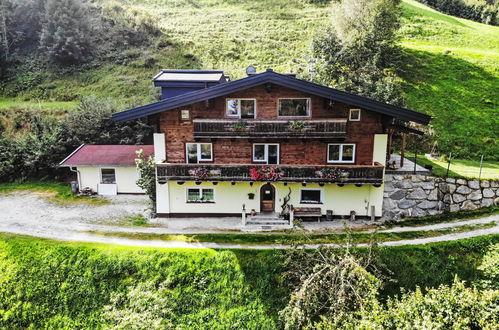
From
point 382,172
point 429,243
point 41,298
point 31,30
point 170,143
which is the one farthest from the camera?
point 31,30

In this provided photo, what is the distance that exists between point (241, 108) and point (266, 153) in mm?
3354

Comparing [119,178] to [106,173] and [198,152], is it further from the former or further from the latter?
[198,152]

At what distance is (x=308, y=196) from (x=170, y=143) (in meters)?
9.90

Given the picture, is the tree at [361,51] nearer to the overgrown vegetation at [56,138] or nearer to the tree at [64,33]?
the overgrown vegetation at [56,138]

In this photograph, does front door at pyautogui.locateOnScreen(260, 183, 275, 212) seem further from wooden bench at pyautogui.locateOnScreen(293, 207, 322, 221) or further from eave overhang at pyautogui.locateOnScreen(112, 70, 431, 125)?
eave overhang at pyautogui.locateOnScreen(112, 70, 431, 125)

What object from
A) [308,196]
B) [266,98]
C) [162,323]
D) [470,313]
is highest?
[266,98]

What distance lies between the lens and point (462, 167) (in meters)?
25.7

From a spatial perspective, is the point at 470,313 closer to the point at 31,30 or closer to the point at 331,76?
the point at 331,76

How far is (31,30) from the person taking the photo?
167 ft

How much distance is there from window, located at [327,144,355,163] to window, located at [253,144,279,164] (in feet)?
11.3

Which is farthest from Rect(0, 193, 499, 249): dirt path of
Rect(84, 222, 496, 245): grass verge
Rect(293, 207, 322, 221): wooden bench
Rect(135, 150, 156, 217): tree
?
Rect(135, 150, 156, 217): tree

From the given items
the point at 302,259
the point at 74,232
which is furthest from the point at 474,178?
the point at 74,232

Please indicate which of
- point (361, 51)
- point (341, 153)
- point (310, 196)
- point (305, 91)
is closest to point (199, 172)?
point (310, 196)

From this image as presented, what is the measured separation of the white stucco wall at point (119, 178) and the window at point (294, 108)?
1373 cm
